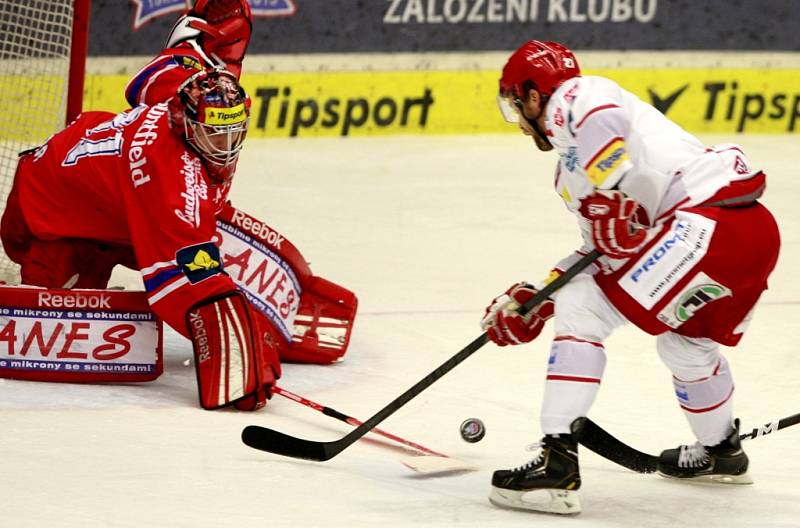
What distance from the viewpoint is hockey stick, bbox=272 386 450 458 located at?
3.43m

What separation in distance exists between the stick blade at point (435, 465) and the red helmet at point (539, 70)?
2.65 feet

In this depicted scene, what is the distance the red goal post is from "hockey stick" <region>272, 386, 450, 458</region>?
4.67 ft

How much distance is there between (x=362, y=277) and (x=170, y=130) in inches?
63.4

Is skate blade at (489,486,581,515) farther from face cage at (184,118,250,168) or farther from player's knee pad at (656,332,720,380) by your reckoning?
face cage at (184,118,250,168)

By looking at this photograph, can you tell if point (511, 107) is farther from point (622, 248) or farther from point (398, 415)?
point (398, 415)

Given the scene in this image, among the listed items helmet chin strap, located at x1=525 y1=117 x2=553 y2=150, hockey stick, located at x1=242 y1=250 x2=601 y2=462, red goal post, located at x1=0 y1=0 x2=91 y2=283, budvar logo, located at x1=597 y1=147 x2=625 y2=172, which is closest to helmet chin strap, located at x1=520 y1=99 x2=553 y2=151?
helmet chin strap, located at x1=525 y1=117 x2=553 y2=150

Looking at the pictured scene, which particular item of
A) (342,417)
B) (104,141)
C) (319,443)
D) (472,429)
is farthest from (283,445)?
(104,141)

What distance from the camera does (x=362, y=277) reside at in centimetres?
530

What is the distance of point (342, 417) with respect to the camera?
3561mm

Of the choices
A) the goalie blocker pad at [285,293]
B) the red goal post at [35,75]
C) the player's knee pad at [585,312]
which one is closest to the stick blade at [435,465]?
the player's knee pad at [585,312]

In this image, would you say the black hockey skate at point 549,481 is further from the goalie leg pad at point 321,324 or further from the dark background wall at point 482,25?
the dark background wall at point 482,25

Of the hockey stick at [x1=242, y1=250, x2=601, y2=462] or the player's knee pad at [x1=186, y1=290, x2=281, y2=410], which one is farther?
the player's knee pad at [x1=186, y1=290, x2=281, y2=410]

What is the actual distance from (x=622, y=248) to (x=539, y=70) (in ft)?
1.37

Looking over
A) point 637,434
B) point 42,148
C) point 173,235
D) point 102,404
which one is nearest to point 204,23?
point 42,148
